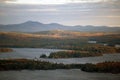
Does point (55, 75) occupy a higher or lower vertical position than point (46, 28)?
lower

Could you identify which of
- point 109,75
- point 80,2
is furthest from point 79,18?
point 109,75

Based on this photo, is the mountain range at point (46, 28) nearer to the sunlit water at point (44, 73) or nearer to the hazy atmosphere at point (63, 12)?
the hazy atmosphere at point (63, 12)

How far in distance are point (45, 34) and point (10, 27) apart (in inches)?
19.4

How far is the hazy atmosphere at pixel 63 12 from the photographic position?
166 inches

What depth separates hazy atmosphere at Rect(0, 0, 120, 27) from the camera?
422cm

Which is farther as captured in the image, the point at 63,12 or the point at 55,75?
the point at 63,12

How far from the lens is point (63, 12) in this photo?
4.25 metres

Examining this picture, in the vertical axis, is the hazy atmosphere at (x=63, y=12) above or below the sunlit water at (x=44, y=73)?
above

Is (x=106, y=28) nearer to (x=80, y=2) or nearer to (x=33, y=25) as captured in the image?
(x=80, y=2)

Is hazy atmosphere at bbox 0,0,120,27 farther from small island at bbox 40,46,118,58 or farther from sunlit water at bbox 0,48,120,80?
sunlit water at bbox 0,48,120,80

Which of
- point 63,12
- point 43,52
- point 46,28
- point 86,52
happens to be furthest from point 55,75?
point 63,12

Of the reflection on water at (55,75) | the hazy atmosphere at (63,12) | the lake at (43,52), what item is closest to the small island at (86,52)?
the lake at (43,52)

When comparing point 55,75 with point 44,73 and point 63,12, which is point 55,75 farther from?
point 63,12

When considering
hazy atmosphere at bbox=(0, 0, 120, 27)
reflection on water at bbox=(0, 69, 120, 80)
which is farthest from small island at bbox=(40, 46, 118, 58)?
hazy atmosphere at bbox=(0, 0, 120, 27)
